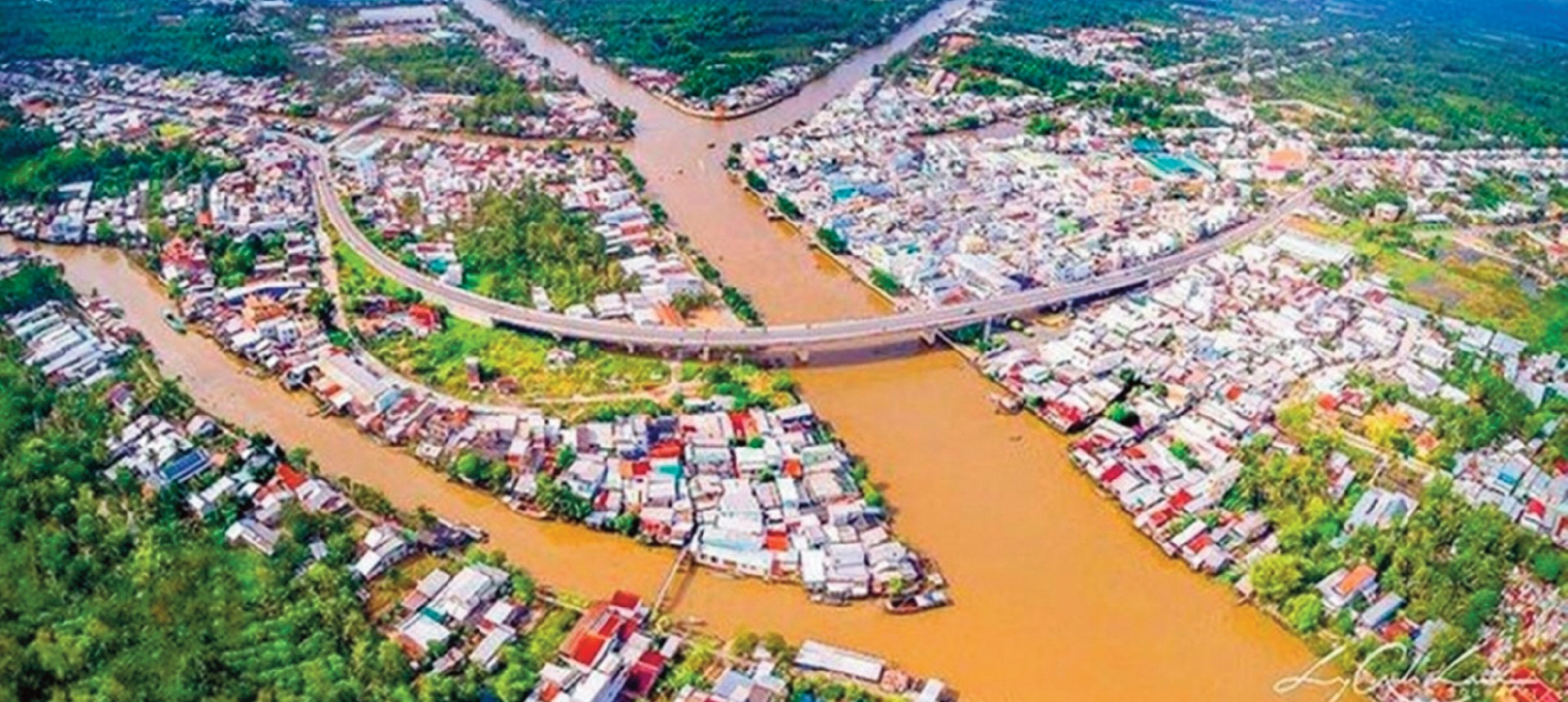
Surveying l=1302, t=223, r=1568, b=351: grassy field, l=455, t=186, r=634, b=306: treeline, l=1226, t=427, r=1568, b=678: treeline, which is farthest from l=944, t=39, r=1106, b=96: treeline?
l=1226, t=427, r=1568, b=678: treeline

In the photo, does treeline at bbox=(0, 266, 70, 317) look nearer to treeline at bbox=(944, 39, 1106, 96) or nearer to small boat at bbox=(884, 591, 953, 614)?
small boat at bbox=(884, 591, 953, 614)

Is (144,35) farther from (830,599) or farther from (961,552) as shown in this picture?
(961,552)

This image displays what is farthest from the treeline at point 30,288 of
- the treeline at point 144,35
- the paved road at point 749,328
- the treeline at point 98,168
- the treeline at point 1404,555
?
the treeline at point 1404,555

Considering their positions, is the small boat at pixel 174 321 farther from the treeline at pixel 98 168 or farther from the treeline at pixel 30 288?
the treeline at pixel 98 168

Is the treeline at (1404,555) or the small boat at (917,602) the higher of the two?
the treeline at (1404,555)

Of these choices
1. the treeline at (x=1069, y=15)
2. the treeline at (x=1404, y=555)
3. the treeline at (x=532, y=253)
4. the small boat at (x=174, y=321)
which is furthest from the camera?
the treeline at (x=1069, y=15)

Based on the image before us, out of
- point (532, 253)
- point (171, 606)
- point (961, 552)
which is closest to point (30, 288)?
point (532, 253)
